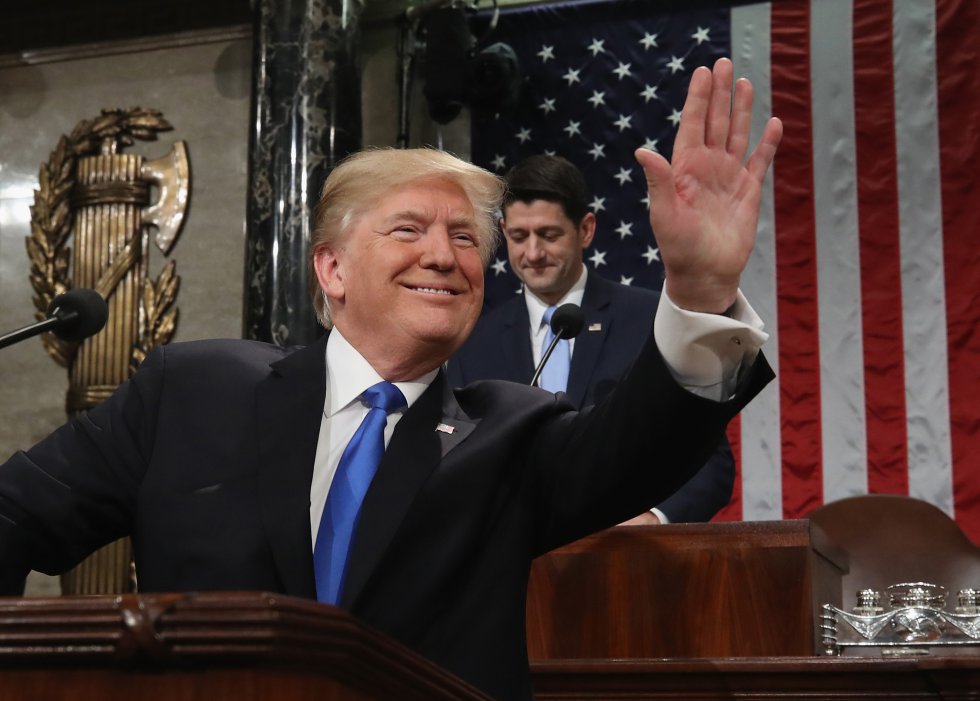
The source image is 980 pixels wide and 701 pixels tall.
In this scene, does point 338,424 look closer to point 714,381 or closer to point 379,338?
point 379,338

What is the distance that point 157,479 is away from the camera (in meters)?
1.74

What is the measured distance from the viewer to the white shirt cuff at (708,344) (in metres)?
1.49

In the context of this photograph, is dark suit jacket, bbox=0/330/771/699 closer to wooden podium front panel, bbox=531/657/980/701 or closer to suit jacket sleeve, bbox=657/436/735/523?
wooden podium front panel, bbox=531/657/980/701

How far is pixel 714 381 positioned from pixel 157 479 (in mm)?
752

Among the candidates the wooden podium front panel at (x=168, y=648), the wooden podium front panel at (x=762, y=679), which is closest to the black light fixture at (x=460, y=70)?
the wooden podium front panel at (x=762, y=679)

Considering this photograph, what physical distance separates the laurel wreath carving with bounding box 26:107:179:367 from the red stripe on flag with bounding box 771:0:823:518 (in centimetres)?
301

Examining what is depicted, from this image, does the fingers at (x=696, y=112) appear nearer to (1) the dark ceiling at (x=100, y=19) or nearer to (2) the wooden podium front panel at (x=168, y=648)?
(2) the wooden podium front panel at (x=168, y=648)

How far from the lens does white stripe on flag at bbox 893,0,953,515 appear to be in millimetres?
5184

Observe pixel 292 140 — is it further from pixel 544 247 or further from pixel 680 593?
pixel 680 593

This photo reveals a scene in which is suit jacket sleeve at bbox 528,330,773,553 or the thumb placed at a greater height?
the thumb

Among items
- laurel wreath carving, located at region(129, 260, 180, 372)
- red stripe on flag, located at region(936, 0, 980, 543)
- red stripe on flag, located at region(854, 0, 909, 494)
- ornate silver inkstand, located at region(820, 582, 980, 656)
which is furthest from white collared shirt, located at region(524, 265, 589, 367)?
laurel wreath carving, located at region(129, 260, 180, 372)

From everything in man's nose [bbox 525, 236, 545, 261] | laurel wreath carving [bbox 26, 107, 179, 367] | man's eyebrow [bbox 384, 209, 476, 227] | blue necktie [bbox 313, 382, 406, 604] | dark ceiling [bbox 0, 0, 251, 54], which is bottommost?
blue necktie [bbox 313, 382, 406, 604]

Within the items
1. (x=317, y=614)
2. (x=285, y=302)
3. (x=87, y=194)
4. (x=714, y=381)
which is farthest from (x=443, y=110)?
(x=317, y=614)

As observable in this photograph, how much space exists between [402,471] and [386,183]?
19.1 inches
